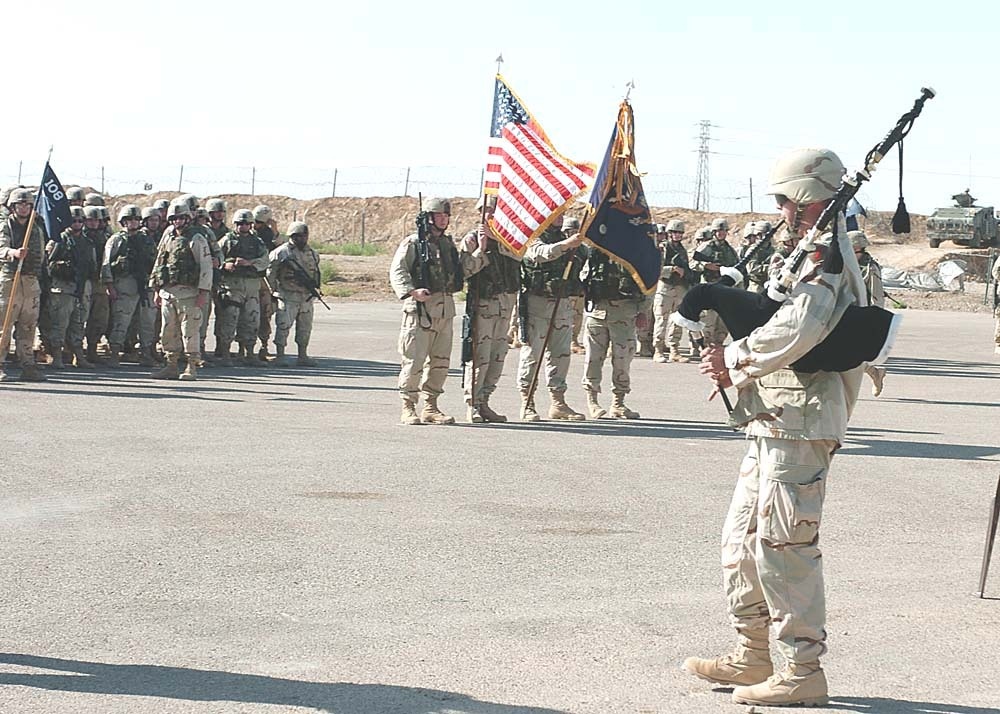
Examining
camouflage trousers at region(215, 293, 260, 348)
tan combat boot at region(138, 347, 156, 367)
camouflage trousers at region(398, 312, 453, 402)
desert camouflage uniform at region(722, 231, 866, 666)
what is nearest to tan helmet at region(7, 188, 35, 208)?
tan combat boot at region(138, 347, 156, 367)

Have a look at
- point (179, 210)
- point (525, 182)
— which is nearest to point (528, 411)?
point (525, 182)

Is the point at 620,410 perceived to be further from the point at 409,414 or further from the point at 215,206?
the point at 215,206

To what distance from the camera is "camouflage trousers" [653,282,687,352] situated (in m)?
22.3

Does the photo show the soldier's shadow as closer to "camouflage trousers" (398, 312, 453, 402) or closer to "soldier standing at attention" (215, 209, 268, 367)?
"camouflage trousers" (398, 312, 453, 402)

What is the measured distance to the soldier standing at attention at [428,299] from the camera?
13.2 metres

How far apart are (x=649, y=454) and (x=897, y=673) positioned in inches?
239

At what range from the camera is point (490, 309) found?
1388 cm

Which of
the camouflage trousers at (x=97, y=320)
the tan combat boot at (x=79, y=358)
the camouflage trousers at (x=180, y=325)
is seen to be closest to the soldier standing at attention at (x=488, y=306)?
the camouflage trousers at (x=180, y=325)

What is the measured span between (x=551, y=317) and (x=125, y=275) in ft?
24.0

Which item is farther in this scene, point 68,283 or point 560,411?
point 68,283

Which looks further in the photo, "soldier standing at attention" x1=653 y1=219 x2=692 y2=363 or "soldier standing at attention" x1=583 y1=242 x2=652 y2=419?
"soldier standing at attention" x1=653 y1=219 x2=692 y2=363

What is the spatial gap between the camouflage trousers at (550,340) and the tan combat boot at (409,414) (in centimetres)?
131

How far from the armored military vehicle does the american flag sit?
44.9m

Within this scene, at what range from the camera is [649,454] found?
39.1 feet
